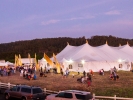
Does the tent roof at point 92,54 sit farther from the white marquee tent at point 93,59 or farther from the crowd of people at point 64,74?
the crowd of people at point 64,74

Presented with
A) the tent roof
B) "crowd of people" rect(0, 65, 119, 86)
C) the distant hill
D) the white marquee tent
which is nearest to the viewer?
"crowd of people" rect(0, 65, 119, 86)

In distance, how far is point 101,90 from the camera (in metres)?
23.0

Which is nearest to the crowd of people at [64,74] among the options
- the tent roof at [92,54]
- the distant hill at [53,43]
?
the tent roof at [92,54]

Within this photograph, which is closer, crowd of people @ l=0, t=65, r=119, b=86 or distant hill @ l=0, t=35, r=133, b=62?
crowd of people @ l=0, t=65, r=119, b=86

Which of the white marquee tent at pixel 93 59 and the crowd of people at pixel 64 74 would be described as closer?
the crowd of people at pixel 64 74

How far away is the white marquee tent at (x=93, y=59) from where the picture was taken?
41719mm

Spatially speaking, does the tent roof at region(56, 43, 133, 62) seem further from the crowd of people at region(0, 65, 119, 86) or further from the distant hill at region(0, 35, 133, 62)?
the distant hill at region(0, 35, 133, 62)

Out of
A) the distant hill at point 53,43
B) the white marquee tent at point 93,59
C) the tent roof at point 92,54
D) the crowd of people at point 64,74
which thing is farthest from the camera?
the distant hill at point 53,43

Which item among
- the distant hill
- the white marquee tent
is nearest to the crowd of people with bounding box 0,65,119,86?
the white marquee tent

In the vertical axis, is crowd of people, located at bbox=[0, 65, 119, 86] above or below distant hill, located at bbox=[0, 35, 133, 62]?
below

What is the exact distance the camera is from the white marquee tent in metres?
41.7

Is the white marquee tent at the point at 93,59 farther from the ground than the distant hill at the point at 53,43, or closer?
closer

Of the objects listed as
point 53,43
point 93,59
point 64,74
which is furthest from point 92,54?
point 53,43

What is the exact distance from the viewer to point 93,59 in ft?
137
